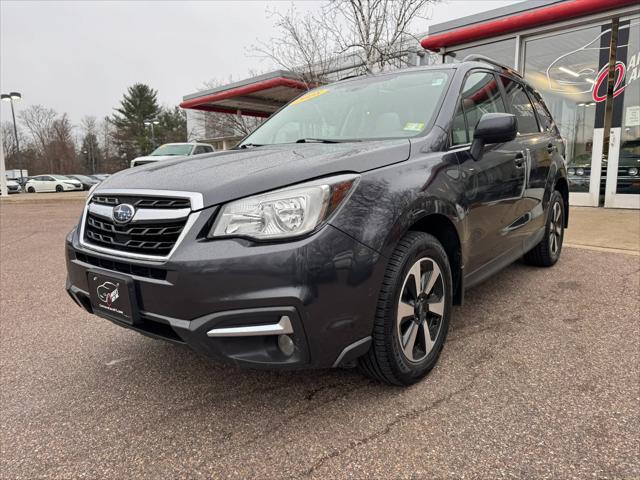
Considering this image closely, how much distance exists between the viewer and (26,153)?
60.5 m

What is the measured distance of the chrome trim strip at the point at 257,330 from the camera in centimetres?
174

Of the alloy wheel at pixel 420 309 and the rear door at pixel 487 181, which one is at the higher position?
the rear door at pixel 487 181

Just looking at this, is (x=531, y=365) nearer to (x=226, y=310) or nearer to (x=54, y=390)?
(x=226, y=310)

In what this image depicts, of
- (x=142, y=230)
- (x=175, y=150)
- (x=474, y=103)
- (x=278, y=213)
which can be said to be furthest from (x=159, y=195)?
(x=175, y=150)

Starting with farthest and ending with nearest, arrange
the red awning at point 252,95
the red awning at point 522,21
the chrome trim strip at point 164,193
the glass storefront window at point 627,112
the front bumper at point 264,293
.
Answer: the red awning at point 252,95, the glass storefront window at point 627,112, the red awning at point 522,21, the chrome trim strip at point 164,193, the front bumper at point 264,293

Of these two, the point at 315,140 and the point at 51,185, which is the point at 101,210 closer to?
the point at 315,140

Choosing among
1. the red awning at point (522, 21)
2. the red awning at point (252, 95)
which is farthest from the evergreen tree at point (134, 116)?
the red awning at point (522, 21)

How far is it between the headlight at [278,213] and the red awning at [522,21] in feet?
27.5

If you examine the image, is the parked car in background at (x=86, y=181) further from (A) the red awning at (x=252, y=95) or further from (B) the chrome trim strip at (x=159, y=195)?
(B) the chrome trim strip at (x=159, y=195)

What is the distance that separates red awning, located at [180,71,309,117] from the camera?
14352 millimetres

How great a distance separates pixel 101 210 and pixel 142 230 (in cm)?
40

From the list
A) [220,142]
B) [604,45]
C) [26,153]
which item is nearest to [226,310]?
[604,45]

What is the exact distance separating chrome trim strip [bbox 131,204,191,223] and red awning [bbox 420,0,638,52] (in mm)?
8703

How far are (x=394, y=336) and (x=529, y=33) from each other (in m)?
8.95
